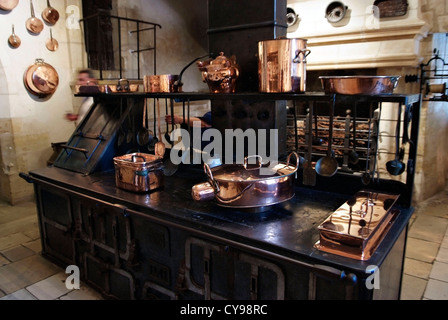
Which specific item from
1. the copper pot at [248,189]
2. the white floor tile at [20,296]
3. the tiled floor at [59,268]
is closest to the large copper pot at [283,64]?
A: the copper pot at [248,189]

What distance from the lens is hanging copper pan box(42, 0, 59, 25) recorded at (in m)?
4.35

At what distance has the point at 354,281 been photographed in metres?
1.29

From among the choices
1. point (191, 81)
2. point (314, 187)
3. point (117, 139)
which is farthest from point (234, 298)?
point (191, 81)

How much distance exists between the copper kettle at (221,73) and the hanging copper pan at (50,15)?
3209mm

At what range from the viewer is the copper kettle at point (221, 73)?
2053 millimetres

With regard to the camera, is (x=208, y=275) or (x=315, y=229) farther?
(x=208, y=275)

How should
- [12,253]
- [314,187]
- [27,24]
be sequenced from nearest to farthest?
[314,187] < [12,253] < [27,24]

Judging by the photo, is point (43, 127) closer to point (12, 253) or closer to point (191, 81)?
point (12, 253)

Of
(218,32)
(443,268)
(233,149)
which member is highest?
(218,32)

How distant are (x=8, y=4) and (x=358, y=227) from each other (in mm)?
4343

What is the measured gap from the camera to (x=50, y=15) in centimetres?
438

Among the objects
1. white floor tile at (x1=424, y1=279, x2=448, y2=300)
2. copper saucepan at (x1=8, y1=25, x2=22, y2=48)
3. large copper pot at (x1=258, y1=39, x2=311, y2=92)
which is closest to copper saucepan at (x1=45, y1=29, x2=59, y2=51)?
copper saucepan at (x1=8, y1=25, x2=22, y2=48)

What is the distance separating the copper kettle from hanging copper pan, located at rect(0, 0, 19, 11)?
3.15 metres

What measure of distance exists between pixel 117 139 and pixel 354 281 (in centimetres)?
201
